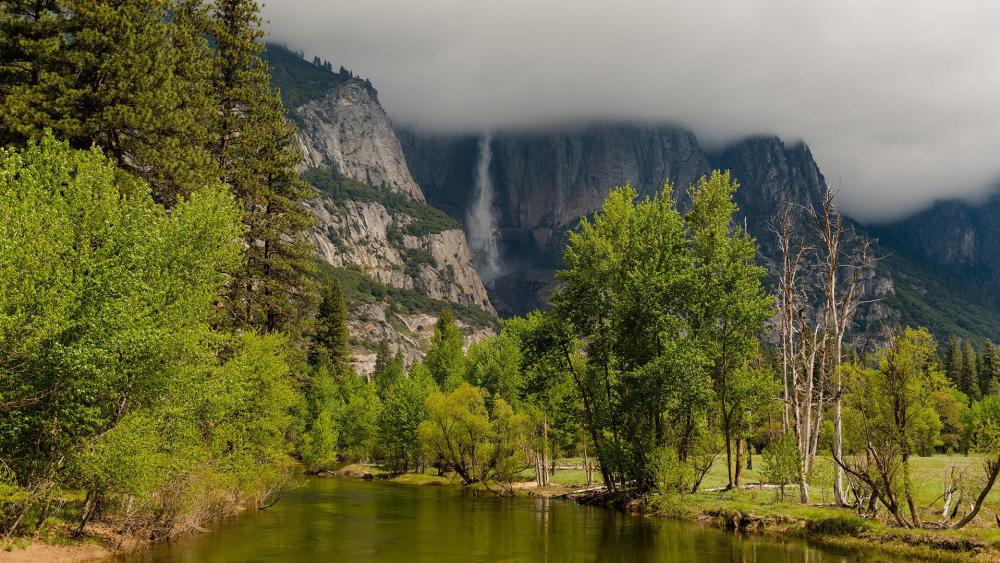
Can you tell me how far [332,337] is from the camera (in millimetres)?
103375

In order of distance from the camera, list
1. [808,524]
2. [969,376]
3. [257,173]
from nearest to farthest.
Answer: [808,524]
[257,173]
[969,376]

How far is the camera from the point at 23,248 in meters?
20.7

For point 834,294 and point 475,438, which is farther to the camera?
point 475,438

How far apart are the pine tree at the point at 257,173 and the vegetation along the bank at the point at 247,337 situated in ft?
0.72

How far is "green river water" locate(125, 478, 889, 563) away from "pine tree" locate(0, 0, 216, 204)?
19.7 metres

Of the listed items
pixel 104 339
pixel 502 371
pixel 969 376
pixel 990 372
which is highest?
pixel 990 372

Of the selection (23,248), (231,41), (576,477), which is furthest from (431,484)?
(23,248)

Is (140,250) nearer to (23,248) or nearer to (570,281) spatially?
(23,248)

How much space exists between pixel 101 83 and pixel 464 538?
98.5 ft

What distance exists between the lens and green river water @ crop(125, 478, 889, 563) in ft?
90.5

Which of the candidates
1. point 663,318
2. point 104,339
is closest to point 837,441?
point 663,318

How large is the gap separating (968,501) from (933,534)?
10.8 ft

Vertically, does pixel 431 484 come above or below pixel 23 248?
below

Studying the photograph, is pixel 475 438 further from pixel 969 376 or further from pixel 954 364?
pixel 954 364
